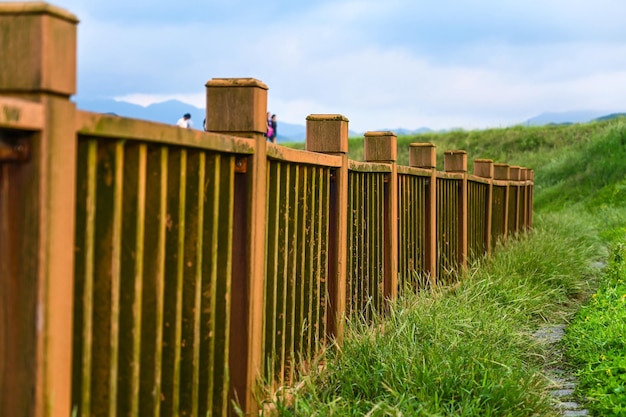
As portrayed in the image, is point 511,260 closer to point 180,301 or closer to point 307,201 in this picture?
point 307,201

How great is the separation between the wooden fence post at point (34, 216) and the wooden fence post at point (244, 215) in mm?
1451

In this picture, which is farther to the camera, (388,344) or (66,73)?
(388,344)

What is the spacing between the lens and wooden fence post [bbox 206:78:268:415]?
3619mm

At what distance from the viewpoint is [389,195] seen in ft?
21.7

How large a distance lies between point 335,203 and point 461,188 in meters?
4.49

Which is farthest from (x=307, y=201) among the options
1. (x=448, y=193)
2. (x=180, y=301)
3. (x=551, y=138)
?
(x=551, y=138)

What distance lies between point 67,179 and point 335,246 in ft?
10.5

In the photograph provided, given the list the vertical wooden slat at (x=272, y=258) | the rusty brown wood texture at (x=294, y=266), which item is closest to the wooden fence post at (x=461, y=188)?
the rusty brown wood texture at (x=294, y=266)

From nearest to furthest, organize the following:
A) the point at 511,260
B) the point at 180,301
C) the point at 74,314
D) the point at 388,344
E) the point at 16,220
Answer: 1. the point at 16,220
2. the point at 74,314
3. the point at 180,301
4. the point at 388,344
5. the point at 511,260

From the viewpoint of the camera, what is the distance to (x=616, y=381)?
5098mm

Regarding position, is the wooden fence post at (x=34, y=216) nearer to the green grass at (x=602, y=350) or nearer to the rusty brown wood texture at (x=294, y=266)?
the rusty brown wood texture at (x=294, y=266)

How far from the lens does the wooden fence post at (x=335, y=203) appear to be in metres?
5.23

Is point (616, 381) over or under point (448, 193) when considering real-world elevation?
under

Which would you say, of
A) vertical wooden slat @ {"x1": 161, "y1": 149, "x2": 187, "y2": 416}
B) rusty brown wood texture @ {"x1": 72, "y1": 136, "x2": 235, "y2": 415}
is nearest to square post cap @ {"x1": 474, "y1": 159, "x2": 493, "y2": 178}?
rusty brown wood texture @ {"x1": 72, "y1": 136, "x2": 235, "y2": 415}
